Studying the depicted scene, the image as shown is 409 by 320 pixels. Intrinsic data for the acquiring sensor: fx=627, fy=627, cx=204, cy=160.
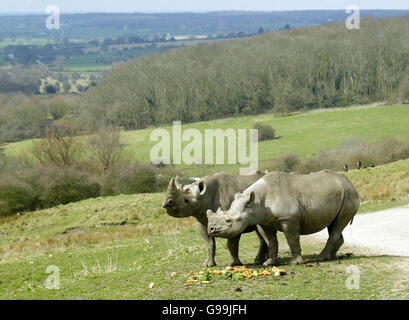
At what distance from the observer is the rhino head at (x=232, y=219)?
1633cm

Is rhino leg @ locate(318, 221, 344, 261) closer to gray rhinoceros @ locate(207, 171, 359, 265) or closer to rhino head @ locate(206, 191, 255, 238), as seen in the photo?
gray rhinoceros @ locate(207, 171, 359, 265)

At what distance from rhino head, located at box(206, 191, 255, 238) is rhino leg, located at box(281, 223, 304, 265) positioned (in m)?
1.21

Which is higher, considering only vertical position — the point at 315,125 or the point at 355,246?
the point at 355,246

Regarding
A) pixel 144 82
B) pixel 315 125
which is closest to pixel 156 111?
pixel 144 82

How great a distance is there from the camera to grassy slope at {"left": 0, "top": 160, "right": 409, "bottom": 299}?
50.0 ft

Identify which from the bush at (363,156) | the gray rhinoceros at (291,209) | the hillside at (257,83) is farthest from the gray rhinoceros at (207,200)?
the hillside at (257,83)

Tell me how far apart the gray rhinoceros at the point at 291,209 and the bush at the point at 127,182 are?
4502cm

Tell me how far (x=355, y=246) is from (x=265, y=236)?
205 inches

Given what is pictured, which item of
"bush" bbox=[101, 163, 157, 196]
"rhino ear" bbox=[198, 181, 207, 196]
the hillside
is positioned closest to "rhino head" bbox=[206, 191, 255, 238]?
"rhino ear" bbox=[198, 181, 207, 196]

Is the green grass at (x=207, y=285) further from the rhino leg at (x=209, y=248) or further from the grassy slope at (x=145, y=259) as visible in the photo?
the rhino leg at (x=209, y=248)

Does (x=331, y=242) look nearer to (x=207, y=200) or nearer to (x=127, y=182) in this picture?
(x=207, y=200)

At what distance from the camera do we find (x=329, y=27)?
→ 157 metres
